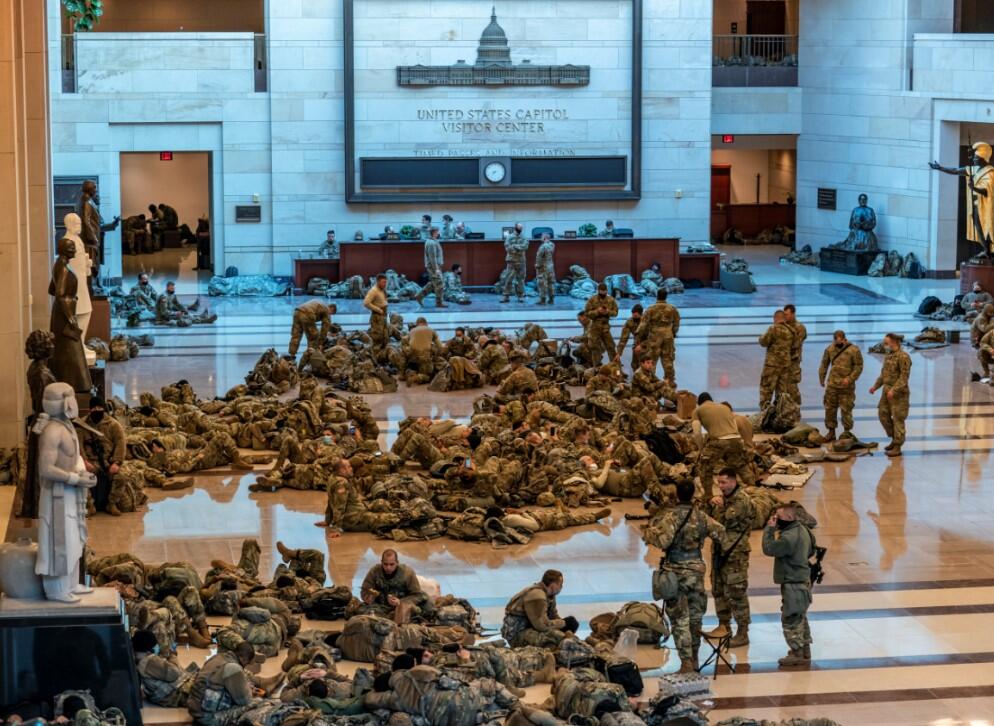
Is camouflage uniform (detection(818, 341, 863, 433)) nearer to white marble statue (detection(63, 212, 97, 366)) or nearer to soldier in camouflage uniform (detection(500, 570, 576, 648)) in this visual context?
soldier in camouflage uniform (detection(500, 570, 576, 648))

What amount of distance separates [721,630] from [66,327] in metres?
8.69

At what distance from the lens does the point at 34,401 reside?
16562 millimetres

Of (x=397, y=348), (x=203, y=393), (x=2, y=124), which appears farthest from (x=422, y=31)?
(x=2, y=124)

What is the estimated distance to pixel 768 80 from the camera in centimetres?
4475

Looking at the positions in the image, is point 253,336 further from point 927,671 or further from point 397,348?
point 927,671

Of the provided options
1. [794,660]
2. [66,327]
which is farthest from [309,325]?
[794,660]

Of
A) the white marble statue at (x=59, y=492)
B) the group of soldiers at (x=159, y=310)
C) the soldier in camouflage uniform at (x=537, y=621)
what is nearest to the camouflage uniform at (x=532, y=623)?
the soldier in camouflage uniform at (x=537, y=621)

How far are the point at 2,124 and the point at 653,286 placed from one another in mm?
Answer: 20168

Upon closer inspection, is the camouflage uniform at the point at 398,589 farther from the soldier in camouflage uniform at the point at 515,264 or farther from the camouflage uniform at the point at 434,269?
the soldier in camouflage uniform at the point at 515,264

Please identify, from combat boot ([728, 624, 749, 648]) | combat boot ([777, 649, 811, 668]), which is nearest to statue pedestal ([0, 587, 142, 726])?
combat boot ([728, 624, 749, 648])

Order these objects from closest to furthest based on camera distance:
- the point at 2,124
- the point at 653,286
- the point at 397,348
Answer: the point at 2,124 < the point at 397,348 < the point at 653,286

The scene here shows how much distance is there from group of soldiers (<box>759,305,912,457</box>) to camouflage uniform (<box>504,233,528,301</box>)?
12.8m

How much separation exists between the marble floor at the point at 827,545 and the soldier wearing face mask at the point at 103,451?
33 cm

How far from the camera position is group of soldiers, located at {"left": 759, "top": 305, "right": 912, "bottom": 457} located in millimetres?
21125
